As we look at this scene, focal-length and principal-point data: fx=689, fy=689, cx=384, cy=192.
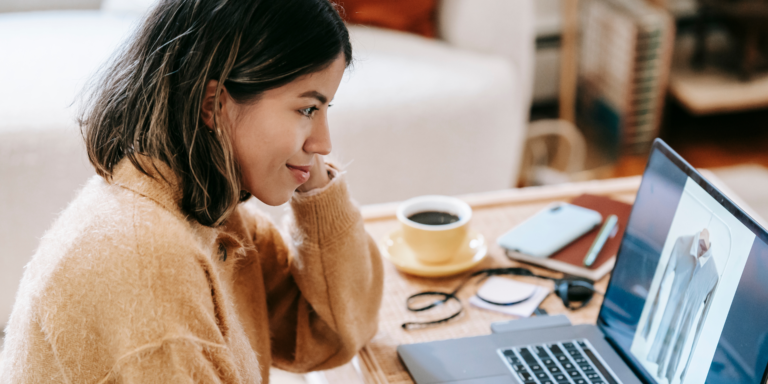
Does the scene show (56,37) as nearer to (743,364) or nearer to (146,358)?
(146,358)

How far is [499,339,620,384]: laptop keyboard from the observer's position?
26.9 inches

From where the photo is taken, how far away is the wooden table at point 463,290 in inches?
30.7

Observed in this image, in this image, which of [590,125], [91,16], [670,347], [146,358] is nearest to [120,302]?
[146,358]

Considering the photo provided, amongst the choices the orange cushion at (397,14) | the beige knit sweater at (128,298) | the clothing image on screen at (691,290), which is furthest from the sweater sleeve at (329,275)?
the orange cushion at (397,14)

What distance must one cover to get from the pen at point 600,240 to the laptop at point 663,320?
0.15 meters

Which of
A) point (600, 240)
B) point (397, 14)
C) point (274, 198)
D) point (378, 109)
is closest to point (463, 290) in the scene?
point (600, 240)

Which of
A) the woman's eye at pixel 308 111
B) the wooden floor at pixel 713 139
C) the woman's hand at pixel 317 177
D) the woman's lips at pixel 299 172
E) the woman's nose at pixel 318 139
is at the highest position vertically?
the woman's eye at pixel 308 111

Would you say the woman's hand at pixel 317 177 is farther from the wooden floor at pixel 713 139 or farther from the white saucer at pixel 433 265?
the wooden floor at pixel 713 139

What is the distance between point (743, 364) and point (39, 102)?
141cm

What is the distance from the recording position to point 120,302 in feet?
1.80

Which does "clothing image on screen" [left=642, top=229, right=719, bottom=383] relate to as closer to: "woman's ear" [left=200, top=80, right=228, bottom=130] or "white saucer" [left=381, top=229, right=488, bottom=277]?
"white saucer" [left=381, top=229, right=488, bottom=277]

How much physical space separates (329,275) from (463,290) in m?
0.19

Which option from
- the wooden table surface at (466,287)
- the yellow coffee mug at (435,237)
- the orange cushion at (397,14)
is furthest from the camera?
the orange cushion at (397,14)

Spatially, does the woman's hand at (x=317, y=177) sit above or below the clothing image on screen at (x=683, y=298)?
above
